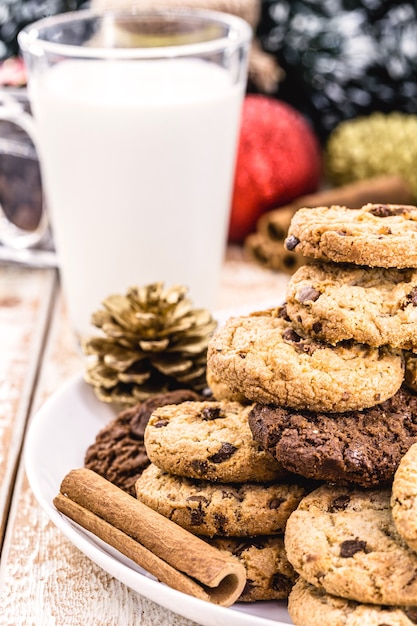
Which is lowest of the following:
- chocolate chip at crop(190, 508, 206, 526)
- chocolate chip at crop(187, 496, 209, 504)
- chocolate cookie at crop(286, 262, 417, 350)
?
chocolate chip at crop(190, 508, 206, 526)

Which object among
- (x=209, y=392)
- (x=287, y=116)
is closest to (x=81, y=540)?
(x=209, y=392)

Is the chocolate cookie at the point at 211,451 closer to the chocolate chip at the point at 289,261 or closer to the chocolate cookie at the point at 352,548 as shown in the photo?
the chocolate cookie at the point at 352,548

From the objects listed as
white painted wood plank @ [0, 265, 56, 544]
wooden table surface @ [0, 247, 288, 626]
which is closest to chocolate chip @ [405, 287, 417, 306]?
wooden table surface @ [0, 247, 288, 626]

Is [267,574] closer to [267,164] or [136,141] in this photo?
[136,141]

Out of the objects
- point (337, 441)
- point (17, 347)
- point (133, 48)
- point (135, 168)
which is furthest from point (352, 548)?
point (133, 48)

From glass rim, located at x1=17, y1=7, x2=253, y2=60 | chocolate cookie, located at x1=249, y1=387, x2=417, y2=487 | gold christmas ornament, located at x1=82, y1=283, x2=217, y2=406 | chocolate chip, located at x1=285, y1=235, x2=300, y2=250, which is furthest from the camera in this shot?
glass rim, located at x1=17, y1=7, x2=253, y2=60

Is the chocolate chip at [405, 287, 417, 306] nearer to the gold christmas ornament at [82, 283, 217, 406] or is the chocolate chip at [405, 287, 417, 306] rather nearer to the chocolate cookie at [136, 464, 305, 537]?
the chocolate cookie at [136, 464, 305, 537]

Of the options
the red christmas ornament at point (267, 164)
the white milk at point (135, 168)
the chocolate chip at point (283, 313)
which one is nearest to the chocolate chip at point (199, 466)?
the chocolate chip at point (283, 313)

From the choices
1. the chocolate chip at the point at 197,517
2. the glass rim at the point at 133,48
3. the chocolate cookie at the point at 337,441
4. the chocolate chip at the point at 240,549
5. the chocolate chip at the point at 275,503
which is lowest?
the chocolate chip at the point at 240,549
